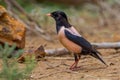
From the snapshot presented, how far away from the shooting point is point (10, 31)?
6.47 meters

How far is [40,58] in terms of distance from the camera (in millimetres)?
6441

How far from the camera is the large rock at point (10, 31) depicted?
6.39 m

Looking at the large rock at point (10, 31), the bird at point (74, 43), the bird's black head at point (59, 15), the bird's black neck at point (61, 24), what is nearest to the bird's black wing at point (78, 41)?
the bird at point (74, 43)

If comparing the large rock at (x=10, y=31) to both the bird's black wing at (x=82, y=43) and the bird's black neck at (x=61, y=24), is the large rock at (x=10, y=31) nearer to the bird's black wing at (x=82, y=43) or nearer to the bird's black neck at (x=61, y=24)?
the bird's black neck at (x=61, y=24)

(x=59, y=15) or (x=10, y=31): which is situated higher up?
(x=59, y=15)

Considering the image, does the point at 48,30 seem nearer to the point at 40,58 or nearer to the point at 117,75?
the point at 40,58

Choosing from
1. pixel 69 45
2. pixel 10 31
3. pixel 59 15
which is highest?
pixel 59 15

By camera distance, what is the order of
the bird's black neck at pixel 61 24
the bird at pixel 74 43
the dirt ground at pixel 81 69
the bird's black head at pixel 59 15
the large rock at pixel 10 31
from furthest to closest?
the large rock at pixel 10 31, the bird's black head at pixel 59 15, the bird's black neck at pixel 61 24, the bird at pixel 74 43, the dirt ground at pixel 81 69

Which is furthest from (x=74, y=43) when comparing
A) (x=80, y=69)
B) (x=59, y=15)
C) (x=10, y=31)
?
(x=10, y=31)

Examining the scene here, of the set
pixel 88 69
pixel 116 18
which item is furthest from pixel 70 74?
pixel 116 18

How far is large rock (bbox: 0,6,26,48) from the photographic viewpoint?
6.39 m

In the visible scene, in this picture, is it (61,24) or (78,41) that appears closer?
(78,41)

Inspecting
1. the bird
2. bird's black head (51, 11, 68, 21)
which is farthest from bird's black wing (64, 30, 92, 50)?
bird's black head (51, 11, 68, 21)

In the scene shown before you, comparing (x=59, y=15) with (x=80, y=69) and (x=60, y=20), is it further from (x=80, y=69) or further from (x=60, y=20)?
(x=80, y=69)
